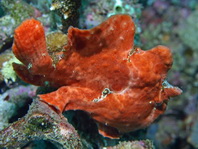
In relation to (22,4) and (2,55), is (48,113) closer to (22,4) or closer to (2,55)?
(2,55)

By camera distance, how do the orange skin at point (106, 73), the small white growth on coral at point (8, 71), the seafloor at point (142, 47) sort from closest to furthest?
the orange skin at point (106, 73)
the seafloor at point (142, 47)
the small white growth on coral at point (8, 71)

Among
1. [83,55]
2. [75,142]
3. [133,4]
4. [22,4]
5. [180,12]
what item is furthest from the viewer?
[180,12]

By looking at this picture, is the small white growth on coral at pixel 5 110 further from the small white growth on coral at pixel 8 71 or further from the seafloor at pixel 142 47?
the small white growth on coral at pixel 8 71

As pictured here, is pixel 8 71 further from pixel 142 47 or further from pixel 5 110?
pixel 142 47

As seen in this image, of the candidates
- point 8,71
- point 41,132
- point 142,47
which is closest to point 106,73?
point 41,132

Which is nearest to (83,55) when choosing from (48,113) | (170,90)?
(48,113)

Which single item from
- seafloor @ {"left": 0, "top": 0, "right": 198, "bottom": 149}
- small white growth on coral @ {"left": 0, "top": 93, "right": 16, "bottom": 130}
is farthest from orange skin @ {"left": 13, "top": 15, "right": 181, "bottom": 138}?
small white growth on coral @ {"left": 0, "top": 93, "right": 16, "bottom": 130}

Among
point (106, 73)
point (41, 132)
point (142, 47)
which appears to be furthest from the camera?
point (142, 47)

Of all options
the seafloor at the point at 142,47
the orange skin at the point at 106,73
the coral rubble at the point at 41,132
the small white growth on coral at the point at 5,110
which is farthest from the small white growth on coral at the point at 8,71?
the coral rubble at the point at 41,132
